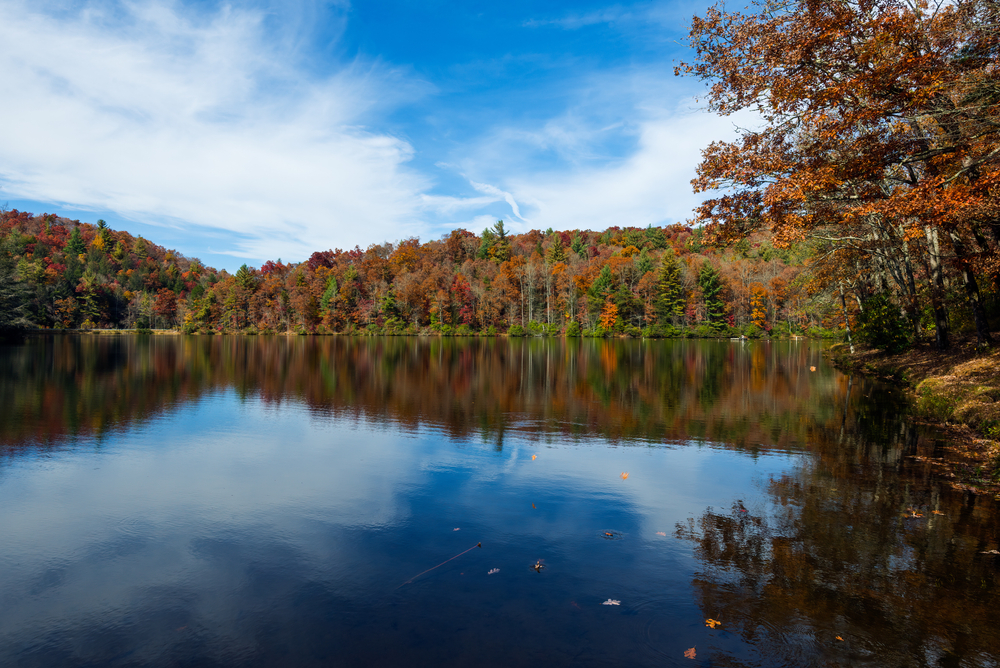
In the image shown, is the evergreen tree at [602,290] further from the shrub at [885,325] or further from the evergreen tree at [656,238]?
the shrub at [885,325]

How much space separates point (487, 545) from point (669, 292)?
76447mm

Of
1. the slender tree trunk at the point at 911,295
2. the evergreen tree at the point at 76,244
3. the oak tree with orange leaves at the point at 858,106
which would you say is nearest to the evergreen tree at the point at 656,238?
the slender tree trunk at the point at 911,295

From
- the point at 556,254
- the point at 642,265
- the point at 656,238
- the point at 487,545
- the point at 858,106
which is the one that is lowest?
the point at 487,545

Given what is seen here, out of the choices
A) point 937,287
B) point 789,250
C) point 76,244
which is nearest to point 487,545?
point 937,287

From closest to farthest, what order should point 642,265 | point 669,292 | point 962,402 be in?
point 962,402
point 669,292
point 642,265

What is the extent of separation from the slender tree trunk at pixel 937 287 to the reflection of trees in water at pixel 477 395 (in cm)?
362

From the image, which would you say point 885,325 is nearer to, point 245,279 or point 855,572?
point 855,572

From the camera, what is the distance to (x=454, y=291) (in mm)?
90000

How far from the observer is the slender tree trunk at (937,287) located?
17188 millimetres

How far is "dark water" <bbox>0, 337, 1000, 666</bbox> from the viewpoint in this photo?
418 cm

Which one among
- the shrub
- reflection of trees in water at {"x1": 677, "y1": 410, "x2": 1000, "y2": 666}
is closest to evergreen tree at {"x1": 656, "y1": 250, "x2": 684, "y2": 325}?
the shrub

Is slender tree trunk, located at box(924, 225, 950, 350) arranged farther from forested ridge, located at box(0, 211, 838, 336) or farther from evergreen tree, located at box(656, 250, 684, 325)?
evergreen tree, located at box(656, 250, 684, 325)

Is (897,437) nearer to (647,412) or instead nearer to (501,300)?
(647,412)

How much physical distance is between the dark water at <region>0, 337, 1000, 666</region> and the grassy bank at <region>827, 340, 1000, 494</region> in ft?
2.38
